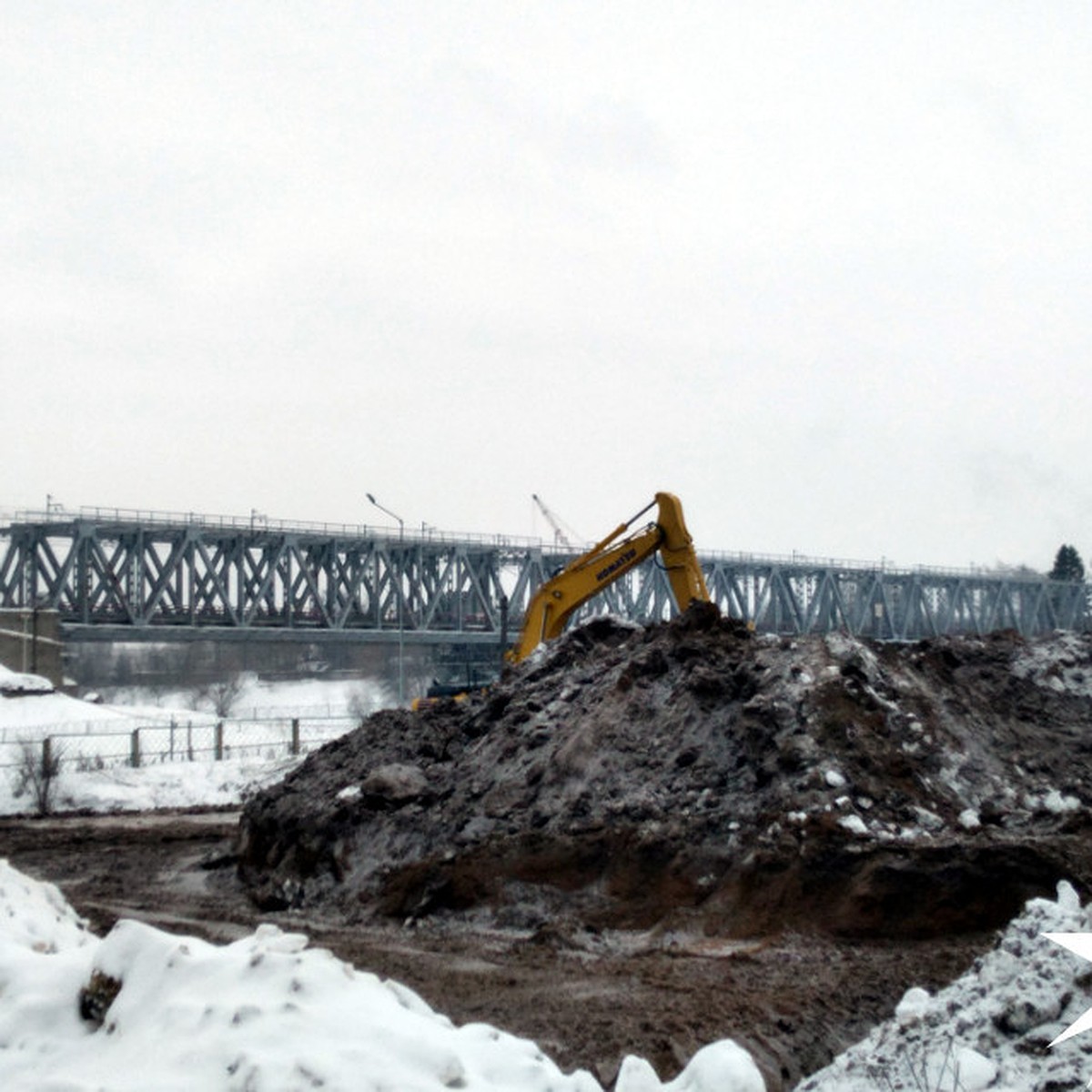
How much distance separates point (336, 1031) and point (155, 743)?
1160 inches

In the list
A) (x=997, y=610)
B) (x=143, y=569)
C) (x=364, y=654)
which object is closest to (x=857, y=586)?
(x=997, y=610)

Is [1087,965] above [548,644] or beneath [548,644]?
beneath

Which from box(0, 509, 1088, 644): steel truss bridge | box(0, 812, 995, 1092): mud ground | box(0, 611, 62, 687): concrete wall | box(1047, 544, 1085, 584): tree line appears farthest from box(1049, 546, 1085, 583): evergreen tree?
box(0, 812, 995, 1092): mud ground

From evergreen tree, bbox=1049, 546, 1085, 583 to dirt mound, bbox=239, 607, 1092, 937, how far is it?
93963 millimetres

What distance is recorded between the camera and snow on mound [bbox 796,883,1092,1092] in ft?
20.4

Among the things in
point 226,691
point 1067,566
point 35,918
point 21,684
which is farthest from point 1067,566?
point 35,918

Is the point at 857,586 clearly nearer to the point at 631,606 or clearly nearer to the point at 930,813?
the point at 631,606

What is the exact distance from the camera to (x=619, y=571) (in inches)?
994

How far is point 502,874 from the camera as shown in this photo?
13477 mm

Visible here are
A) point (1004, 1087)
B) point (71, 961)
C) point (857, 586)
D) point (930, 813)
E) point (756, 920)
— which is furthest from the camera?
point (857, 586)

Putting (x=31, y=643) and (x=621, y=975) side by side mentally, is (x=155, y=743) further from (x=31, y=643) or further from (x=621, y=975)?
(x=621, y=975)

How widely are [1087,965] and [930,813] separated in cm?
610

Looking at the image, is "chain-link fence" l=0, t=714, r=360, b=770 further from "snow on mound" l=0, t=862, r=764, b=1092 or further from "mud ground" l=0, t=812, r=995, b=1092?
"snow on mound" l=0, t=862, r=764, b=1092

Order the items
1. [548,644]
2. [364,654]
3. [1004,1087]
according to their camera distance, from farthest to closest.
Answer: [364,654] < [548,644] < [1004,1087]
